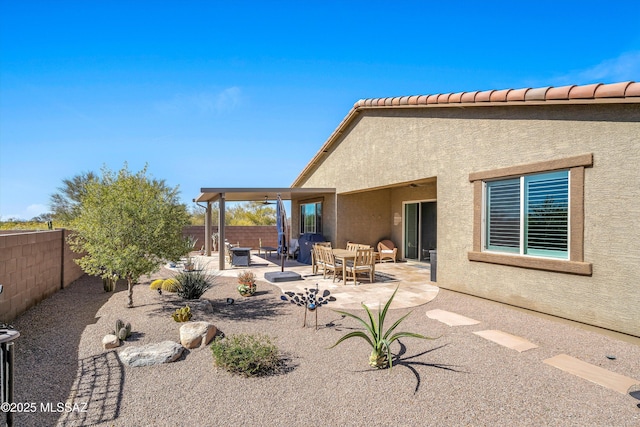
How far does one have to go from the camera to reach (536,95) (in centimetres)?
627

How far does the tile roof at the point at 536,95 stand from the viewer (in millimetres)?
5101

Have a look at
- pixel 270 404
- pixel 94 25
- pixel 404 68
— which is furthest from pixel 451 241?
pixel 94 25

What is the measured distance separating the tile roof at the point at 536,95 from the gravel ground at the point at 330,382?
12.2ft

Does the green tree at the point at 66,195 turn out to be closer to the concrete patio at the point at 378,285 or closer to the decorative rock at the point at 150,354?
the concrete patio at the point at 378,285

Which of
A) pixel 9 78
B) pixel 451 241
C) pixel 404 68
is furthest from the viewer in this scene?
pixel 404 68

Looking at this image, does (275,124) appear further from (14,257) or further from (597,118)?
(597,118)

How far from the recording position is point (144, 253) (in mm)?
6758

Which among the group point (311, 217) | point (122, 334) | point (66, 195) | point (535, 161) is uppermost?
point (66, 195)

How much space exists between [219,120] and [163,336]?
16298 mm

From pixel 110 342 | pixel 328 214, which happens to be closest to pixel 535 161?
pixel 110 342

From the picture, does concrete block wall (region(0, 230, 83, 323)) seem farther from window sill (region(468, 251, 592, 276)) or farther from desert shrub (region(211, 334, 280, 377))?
window sill (region(468, 251, 592, 276))

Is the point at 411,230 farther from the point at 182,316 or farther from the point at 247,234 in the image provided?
the point at 247,234

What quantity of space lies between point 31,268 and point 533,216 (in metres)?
10.4

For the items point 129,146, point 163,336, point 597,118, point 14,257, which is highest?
point 129,146
